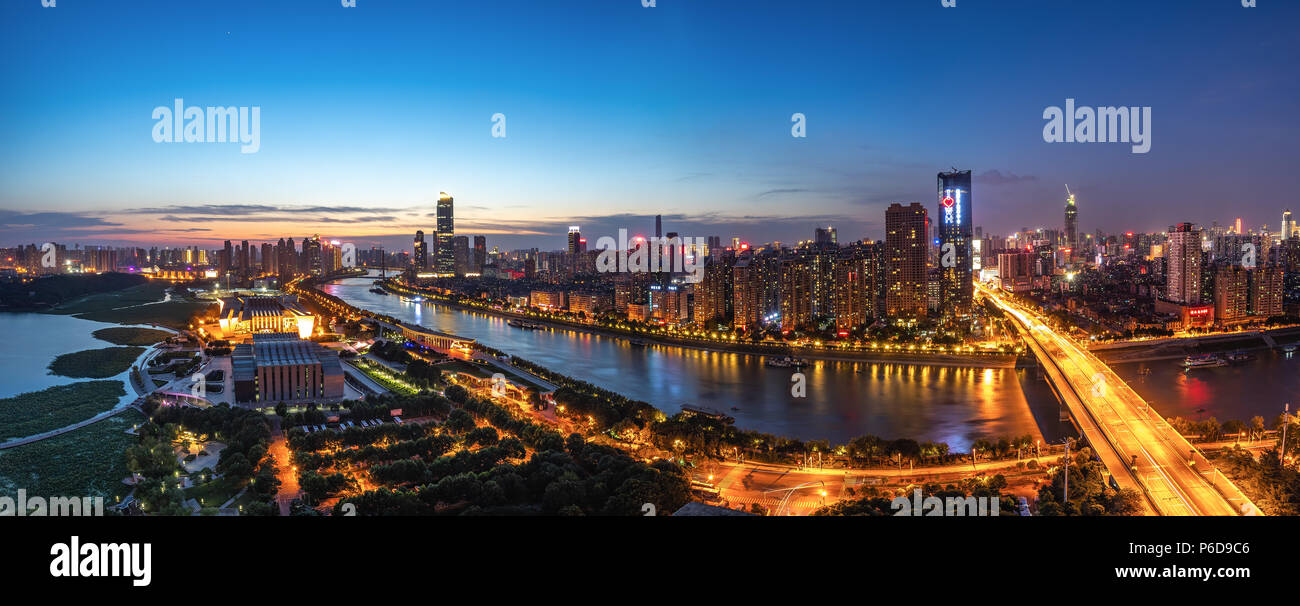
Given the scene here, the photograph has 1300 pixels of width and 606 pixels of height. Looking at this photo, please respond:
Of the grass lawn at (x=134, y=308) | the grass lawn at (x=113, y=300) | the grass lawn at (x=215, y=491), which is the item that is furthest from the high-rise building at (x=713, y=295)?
the grass lawn at (x=113, y=300)

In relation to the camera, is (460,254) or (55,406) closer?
(55,406)

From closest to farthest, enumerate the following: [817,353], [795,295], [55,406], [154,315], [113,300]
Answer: [55,406]
[817,353]
[795,295]
[154,315]
[113,300]

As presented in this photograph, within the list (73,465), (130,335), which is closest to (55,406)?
(73,465)

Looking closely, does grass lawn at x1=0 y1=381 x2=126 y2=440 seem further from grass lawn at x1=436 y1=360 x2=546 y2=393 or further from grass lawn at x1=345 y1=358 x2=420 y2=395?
grass lawn at x1=436 y1=360 x2=546 y2=393

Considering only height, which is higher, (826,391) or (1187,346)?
(1187,346)

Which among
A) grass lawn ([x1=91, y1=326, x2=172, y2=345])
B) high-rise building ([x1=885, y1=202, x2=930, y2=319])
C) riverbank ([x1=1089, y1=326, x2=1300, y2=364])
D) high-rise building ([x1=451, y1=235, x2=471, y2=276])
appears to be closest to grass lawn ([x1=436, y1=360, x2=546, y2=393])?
grass lawn ([x1=91, y1=326, x2=172, y2=345])

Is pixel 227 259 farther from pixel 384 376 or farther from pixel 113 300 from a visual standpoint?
pixel 384 376
